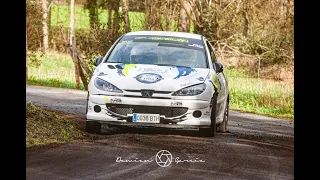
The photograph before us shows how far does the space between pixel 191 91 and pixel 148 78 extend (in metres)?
0.47

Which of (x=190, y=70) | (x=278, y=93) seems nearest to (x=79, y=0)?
(x=278, y=93)

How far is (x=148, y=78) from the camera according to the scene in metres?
10.2

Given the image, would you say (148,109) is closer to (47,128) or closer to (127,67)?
(127,67)

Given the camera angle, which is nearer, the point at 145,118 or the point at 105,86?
the point at 145,118

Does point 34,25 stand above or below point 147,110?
above

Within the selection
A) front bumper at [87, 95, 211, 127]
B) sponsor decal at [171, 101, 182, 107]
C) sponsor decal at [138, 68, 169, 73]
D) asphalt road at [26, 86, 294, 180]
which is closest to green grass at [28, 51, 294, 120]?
asphalt road at [26, 86, 294, 180]

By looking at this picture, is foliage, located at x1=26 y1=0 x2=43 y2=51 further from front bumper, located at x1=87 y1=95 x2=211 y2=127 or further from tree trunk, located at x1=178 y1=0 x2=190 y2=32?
tree trunk, located at x1=178 y1=0 x2=190 y2=32

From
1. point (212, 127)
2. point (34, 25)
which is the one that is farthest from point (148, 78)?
point (34, 25)

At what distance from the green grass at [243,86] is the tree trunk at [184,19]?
4.02 metres

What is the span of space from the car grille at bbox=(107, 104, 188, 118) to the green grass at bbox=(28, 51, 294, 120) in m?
1.96

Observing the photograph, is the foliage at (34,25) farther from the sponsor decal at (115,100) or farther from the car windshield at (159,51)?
the sponsor decal at (115,100)

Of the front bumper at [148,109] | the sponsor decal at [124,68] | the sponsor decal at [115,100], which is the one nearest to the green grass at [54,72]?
the sponsor decal at [124,68]

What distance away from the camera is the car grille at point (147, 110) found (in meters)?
10.0
